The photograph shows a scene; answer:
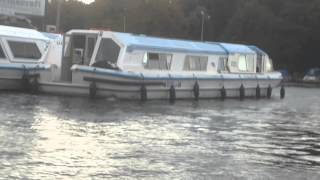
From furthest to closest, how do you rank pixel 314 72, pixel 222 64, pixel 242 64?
pixel 314 72
pixel 242 64
pixel 222 64

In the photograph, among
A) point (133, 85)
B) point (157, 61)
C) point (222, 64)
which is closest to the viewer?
point (133, 85)

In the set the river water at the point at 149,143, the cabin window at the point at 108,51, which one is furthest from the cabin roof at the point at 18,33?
the river water at the point at 149,143

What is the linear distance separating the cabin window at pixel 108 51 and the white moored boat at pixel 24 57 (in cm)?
254

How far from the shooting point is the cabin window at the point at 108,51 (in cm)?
3061

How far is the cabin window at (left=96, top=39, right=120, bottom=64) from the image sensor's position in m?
30.6

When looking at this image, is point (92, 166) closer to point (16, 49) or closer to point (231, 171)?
point (231, 171)

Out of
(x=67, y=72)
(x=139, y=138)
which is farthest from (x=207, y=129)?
(x=67, y=72)

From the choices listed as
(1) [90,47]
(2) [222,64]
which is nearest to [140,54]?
(1) [90,47]

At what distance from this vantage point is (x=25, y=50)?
32.6m

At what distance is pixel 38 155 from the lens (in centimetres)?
1297

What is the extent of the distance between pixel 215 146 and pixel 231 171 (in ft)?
10.8

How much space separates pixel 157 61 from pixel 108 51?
2.81 m

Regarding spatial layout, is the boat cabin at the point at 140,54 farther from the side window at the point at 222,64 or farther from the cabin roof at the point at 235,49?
the cabin roof at the point at 235,49

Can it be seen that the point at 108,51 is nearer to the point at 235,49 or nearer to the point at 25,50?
the point at 25,50
